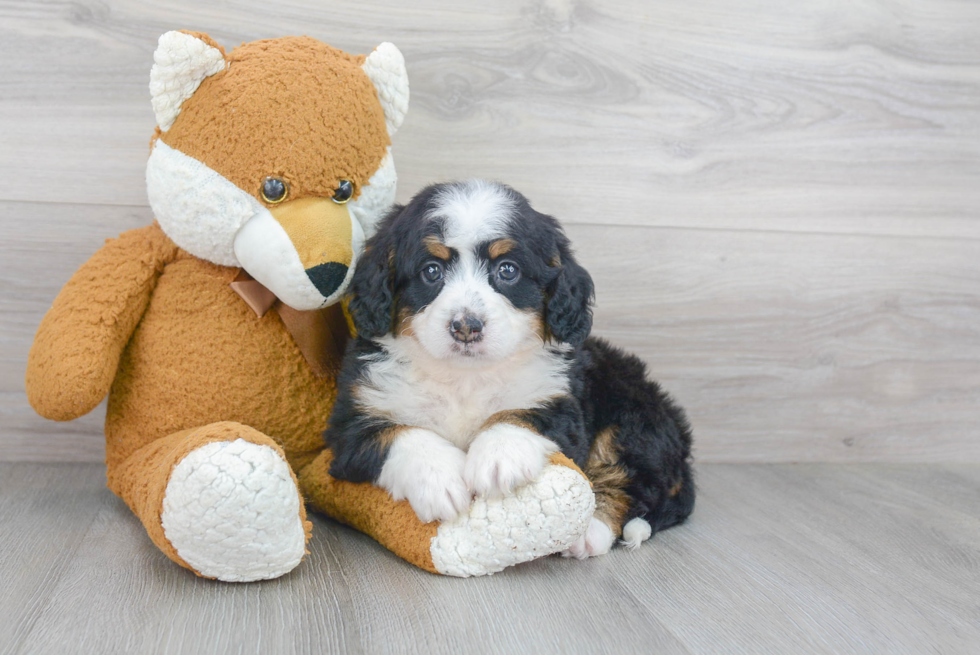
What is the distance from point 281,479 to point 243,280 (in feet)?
1.97

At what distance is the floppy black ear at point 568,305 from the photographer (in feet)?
5.54

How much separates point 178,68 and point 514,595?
1261mm

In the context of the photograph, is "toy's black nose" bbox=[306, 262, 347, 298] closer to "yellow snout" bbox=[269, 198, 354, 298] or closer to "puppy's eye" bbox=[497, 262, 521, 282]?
"yellow snout" bbox=[269, 198, 354, 298]

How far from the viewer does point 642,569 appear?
5.61ft

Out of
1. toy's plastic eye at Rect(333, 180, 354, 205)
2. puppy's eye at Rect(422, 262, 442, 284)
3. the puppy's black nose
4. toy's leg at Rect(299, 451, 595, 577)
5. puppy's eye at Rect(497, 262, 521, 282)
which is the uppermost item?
toy's plastic eye at Rect(333, 180, 354, 205)

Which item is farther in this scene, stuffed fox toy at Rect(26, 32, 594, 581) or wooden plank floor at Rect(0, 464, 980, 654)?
stuffed fox toy at Rect(26, 32, 594, 581)

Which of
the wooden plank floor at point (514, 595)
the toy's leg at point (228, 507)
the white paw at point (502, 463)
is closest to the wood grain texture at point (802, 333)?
the wooden plank floor at point (514, 595)

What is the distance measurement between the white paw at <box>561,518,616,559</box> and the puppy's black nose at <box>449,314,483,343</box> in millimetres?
519

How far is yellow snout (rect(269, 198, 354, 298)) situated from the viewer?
5.50 feet

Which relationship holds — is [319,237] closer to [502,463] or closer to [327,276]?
[327,276]

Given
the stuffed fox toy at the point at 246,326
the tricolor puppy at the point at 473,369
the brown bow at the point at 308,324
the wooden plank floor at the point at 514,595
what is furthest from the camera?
the brown bow at the point at 308,324

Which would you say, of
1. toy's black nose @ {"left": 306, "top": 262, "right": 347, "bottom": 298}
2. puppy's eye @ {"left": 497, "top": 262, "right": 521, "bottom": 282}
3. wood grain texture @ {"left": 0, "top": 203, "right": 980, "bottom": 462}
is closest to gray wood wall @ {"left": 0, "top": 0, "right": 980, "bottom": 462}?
wood grain texture @ {"left": 0, "top": 203, "right": 980, "bottom": 462}

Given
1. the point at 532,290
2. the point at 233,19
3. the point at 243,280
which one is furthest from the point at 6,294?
the point at 532,290

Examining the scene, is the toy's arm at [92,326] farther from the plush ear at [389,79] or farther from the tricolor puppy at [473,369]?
the plush ear at [389,79]
